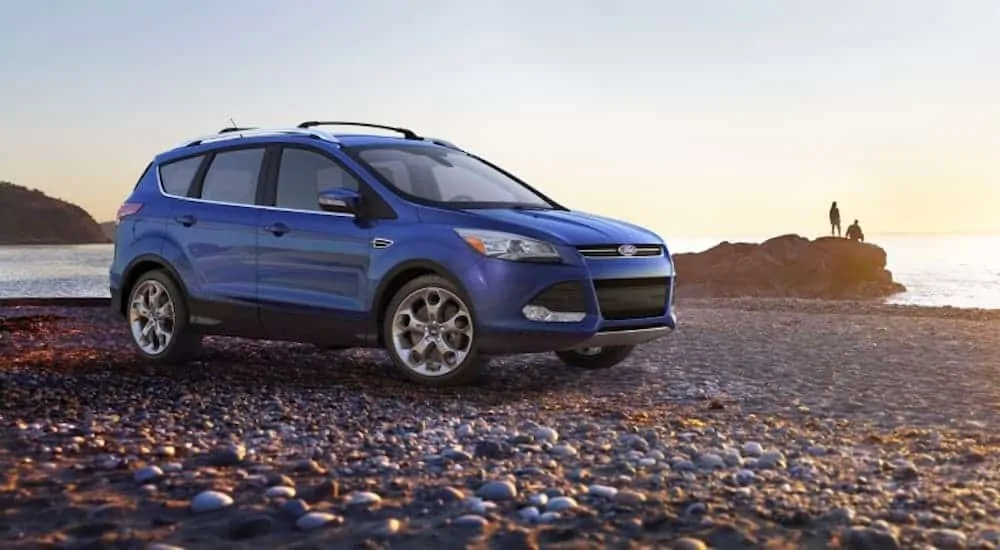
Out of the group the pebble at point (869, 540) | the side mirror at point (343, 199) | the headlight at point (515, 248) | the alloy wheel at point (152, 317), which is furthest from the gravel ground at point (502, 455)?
the side mirror at point (343, 199)

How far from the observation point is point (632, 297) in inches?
282

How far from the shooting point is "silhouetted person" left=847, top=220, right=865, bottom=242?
141 feet

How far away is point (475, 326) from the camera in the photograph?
682 centimetres

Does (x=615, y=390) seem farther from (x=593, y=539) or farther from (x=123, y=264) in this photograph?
(x=123, y=264)

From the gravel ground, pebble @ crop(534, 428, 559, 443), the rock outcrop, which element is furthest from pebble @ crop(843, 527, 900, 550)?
the rock outcrop

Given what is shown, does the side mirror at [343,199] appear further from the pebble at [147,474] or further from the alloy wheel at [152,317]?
the pebble at [147,474]

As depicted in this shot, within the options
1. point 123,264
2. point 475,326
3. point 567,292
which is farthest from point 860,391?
point 123,264

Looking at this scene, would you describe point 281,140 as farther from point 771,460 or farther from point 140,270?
point 771,460

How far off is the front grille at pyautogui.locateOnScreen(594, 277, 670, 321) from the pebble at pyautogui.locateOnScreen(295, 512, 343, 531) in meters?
3.60

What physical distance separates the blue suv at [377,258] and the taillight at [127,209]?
3cm

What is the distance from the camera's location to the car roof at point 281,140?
7.94 meters

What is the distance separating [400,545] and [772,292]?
35242mm

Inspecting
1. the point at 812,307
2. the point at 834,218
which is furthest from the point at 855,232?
the point at 812,307

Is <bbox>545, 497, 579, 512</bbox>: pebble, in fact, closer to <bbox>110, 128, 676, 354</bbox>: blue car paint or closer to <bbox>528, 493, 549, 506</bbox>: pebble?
<bbox>528, 493, 549, 506</bbox>: pebble
